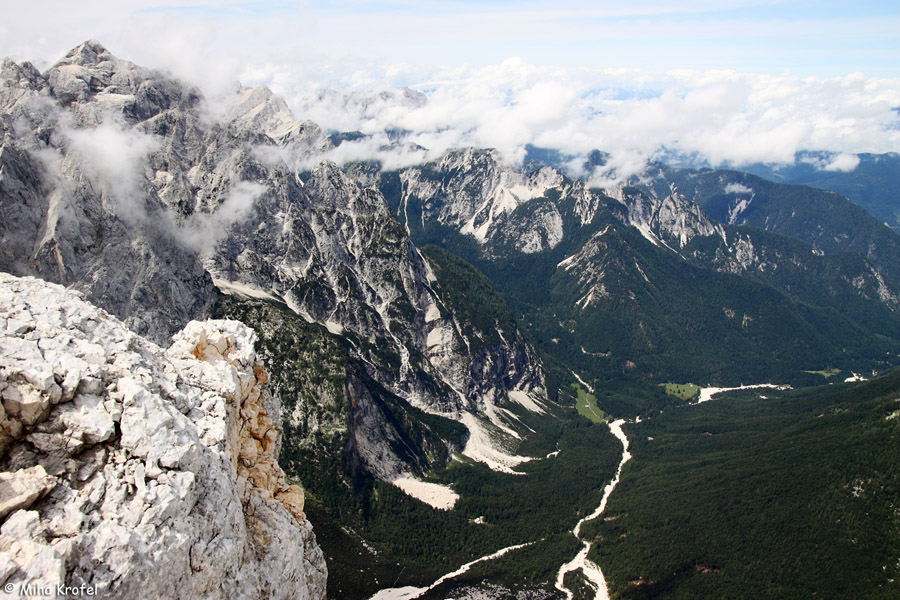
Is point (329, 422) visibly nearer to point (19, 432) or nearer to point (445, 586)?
point (445, 586)

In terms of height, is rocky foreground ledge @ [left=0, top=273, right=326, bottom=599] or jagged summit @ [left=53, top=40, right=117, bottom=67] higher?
jagged summit @ [left=53, top=40, right=117, bottom=67]

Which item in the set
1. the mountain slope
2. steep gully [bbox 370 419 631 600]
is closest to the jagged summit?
steep gully [bbox 370 419 631 600]

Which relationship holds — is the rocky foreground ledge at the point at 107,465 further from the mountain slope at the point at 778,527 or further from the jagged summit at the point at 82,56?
the jagged summit at the point at 82,56

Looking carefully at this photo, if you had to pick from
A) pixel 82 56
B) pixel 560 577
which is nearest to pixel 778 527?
pixel 560 577

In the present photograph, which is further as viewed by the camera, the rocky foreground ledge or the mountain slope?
the mountain slope

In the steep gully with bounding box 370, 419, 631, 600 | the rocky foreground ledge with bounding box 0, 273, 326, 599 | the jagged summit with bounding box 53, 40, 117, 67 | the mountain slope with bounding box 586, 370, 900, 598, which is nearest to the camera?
the rocky foreground ledge with bounding box 0, 273, 326, 599

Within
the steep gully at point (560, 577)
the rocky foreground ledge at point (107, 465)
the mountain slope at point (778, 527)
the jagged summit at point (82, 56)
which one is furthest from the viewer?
the jagged summit at point (82, 56)

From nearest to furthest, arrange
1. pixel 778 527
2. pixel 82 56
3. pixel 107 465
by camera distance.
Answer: pixel 107 465 → pixel 778 527 → pixel 82 56

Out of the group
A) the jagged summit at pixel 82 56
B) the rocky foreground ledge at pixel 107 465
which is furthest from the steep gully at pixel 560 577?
the jagged summit at pixel 82 56

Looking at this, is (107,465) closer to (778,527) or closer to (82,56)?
(778,527)

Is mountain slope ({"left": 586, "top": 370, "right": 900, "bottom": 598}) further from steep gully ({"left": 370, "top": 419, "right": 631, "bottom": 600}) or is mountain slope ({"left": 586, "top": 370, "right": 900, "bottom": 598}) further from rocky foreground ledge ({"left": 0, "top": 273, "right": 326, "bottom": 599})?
rocky foreground ledge ({"left": 0, "top": 273, "right": 326, "bottom": 599})
